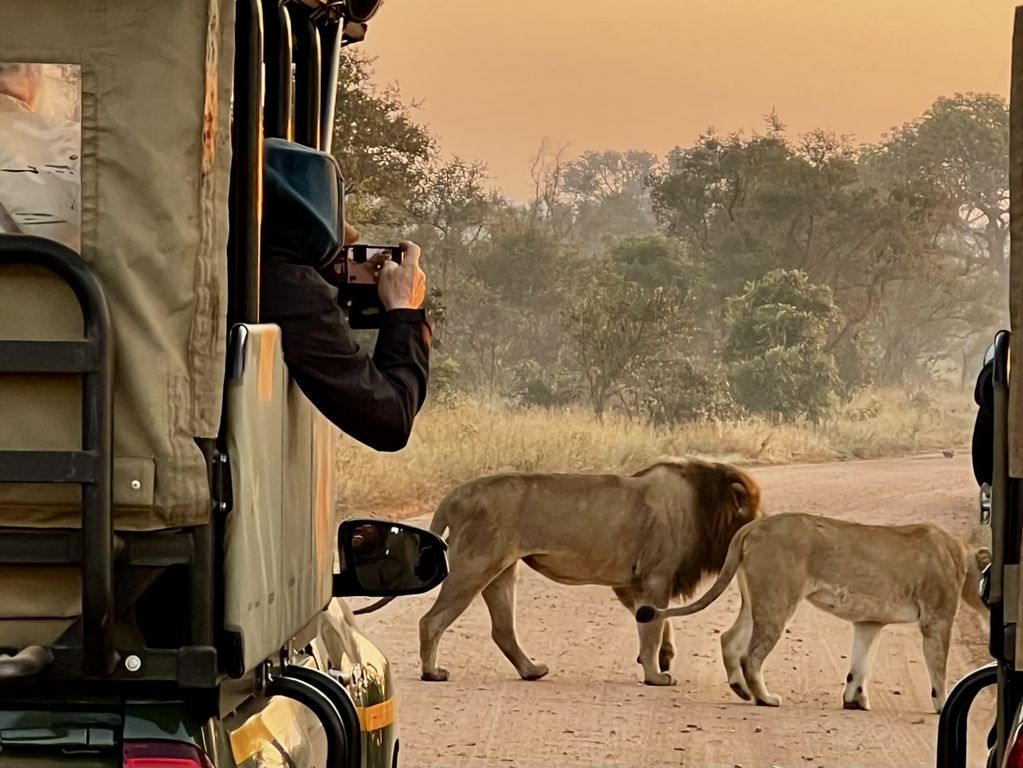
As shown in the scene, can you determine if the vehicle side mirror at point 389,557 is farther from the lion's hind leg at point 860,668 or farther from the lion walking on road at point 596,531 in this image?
the lion walking on road at point 596,531

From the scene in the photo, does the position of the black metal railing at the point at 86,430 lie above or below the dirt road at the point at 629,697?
above

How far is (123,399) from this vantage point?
5.60ft

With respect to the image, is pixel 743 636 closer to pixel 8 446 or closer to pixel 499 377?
pixel 8 446

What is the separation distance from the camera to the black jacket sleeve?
2.08 metres

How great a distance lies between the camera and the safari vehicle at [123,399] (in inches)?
64.6

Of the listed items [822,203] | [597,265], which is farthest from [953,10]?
[597,265]

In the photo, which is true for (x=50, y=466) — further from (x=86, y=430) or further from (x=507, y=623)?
(x=507, y=623)

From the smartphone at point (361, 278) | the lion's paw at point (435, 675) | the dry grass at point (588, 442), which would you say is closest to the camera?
the smartphone at point (361, 278)

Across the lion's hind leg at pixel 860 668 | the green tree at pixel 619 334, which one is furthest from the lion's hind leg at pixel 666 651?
the green tree at pixel 619 334

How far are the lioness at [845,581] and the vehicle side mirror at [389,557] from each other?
18.6 feet

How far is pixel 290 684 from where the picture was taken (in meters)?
2.03

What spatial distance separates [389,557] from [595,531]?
22.4 ft

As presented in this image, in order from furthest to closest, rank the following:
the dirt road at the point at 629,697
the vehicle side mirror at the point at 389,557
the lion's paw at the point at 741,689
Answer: the lion's paw at the point at 741,689, the dirt road at the point at 629,697, the vehicle side mirror at the point at 389,557

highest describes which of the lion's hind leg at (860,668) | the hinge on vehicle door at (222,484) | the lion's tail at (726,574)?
the hinge on vehicle door at (222,484)
